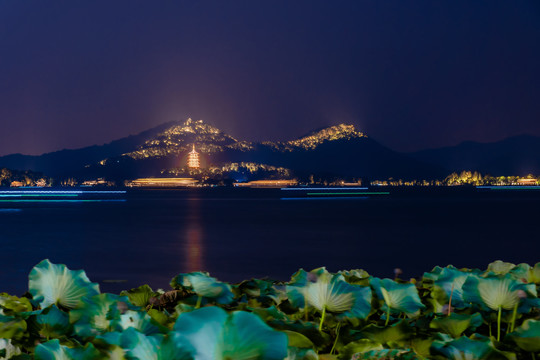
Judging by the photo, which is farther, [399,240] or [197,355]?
[399,240]

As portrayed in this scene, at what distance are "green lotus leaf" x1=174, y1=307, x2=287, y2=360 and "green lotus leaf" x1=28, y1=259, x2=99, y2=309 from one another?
971mm

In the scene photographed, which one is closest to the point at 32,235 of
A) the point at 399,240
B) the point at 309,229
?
the point at 309,229

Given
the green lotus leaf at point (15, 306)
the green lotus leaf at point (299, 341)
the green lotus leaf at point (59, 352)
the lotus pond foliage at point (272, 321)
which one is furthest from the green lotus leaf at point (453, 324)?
the green lotus leaf at point (15, 306)

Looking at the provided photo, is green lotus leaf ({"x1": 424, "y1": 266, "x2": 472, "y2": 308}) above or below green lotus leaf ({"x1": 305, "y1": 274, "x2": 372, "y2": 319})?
below

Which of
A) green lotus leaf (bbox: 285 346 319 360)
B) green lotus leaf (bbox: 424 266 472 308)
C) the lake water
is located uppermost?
green lotus leaf (bbox: 285 346 319 360)

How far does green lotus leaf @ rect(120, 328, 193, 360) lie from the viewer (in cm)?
86

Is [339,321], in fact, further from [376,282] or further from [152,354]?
[152,354]

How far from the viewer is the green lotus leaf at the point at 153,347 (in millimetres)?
857

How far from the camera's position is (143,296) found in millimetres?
2004

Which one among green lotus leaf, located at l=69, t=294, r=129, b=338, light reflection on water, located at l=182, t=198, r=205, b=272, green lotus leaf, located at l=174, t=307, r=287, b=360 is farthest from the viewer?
light reflection on water, located at l=182, t=198, r=205, b=272

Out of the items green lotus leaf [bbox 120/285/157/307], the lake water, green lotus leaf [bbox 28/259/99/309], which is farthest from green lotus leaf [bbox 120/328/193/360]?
the lake water

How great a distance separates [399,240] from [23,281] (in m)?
16.8

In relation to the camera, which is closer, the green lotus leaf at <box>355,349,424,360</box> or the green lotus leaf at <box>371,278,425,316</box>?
the green lotus leaf at <box>355,349,424,360</box>

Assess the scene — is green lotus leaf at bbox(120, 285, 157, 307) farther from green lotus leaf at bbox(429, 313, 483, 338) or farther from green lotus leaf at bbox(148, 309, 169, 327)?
green lotus leaf at bbox(429, 313, 483, 338)
